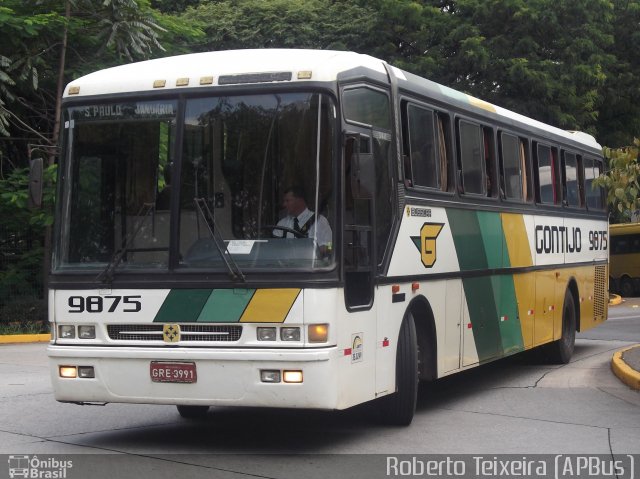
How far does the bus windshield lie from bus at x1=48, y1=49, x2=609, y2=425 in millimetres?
12

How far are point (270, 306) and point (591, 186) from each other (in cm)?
1060

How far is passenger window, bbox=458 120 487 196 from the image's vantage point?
12.1 meters

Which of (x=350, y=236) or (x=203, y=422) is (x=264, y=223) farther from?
(x=203, y=422)

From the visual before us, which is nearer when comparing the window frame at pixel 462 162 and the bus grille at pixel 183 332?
the bus grille at pixel 183 332

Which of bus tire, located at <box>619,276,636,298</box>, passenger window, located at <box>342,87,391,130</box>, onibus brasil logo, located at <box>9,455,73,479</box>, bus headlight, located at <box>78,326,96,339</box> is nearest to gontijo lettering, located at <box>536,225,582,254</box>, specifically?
passenger window, located at <box>342,87,391,130</box>

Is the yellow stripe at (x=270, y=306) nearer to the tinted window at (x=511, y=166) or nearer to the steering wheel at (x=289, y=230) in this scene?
the steering wheel at (x=289, y=230)

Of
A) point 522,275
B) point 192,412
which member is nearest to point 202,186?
point 192,412

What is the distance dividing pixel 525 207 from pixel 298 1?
2226 cm

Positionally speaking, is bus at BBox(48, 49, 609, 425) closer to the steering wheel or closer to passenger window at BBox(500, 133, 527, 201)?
the steering wheel

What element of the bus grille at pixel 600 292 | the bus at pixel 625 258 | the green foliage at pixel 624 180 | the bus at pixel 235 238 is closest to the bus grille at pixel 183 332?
the bus at pixel 235 238

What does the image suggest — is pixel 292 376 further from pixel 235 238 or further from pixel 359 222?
pixel 359 222

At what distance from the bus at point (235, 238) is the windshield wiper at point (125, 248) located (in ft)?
0.04

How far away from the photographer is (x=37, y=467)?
8.36 m

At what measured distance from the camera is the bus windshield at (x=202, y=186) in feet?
28.6
